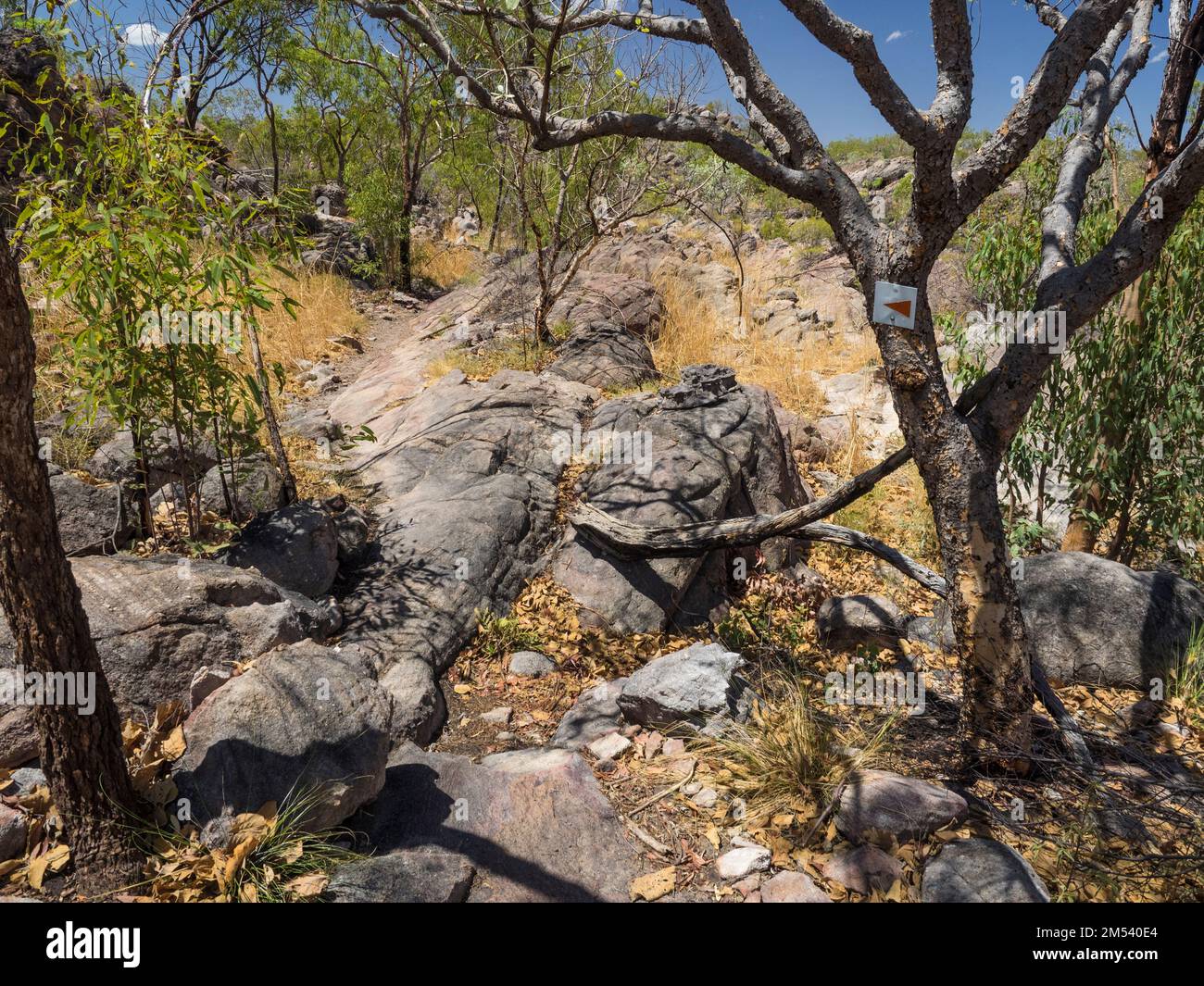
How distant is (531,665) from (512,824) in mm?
1619

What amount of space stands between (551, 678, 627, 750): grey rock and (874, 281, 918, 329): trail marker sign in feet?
8.04

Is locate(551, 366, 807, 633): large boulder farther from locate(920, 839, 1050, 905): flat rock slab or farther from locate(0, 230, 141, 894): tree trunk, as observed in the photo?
locate(0, 230, 141, 894): tree trunk

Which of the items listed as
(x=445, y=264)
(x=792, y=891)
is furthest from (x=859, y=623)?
(x=445, y=264)

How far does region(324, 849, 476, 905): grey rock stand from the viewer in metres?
2.62

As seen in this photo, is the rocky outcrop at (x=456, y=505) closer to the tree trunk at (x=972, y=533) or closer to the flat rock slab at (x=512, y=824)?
the flat rock slab at (x=512, y=824)

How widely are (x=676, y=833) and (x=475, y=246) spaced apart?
728 inches

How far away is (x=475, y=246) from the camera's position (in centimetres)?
1942

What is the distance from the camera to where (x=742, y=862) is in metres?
2.99

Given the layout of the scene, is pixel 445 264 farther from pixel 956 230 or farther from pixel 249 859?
pixel 249 859

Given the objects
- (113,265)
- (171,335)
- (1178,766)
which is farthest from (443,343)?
(1178,766)

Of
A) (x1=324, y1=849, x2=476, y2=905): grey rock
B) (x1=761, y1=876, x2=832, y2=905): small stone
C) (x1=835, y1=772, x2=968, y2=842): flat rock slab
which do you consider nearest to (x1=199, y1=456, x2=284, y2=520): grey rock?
(x1=324, y1=849, x2=476, y2=905): grey rock

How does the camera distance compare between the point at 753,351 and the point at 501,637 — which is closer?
the point at 501,637

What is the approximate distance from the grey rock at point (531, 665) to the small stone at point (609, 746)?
0.90 m
